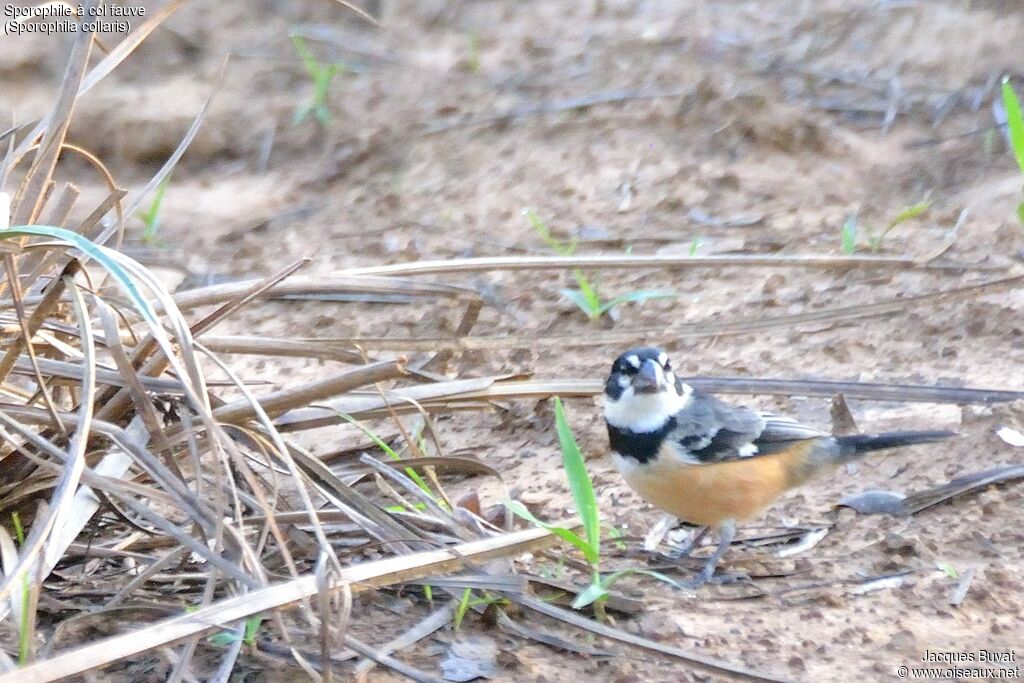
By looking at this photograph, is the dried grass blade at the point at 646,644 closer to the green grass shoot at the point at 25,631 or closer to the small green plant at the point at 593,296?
the green grass shoot at the point at 25,631

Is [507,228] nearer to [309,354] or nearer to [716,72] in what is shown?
[716,72]

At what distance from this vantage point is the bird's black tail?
397cm

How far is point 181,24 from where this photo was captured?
8.97 m

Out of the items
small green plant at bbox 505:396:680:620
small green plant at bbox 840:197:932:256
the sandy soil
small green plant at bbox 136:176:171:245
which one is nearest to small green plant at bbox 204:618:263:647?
the sandy soil

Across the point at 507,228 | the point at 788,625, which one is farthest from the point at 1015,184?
the point at 788,625

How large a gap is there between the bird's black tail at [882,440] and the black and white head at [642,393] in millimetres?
584

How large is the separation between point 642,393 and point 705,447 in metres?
0.29

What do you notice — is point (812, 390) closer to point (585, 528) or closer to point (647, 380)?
point (647, 380)

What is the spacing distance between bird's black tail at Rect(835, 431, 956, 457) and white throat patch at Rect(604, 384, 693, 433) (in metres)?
0.58

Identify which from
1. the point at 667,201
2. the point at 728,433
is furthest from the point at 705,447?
the point at 667,201

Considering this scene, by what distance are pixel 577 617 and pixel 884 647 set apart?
804 millimetres

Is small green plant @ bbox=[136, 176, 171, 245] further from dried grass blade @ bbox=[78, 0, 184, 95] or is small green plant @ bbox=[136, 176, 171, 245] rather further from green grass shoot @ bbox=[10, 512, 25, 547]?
green grass shoot @ bbox=[10, 512, 25, 547]

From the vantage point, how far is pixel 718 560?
3.70 m

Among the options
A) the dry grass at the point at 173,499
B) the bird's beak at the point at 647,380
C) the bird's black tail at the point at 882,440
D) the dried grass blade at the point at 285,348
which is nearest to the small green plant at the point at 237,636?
the dry grass at the point at 173,499
